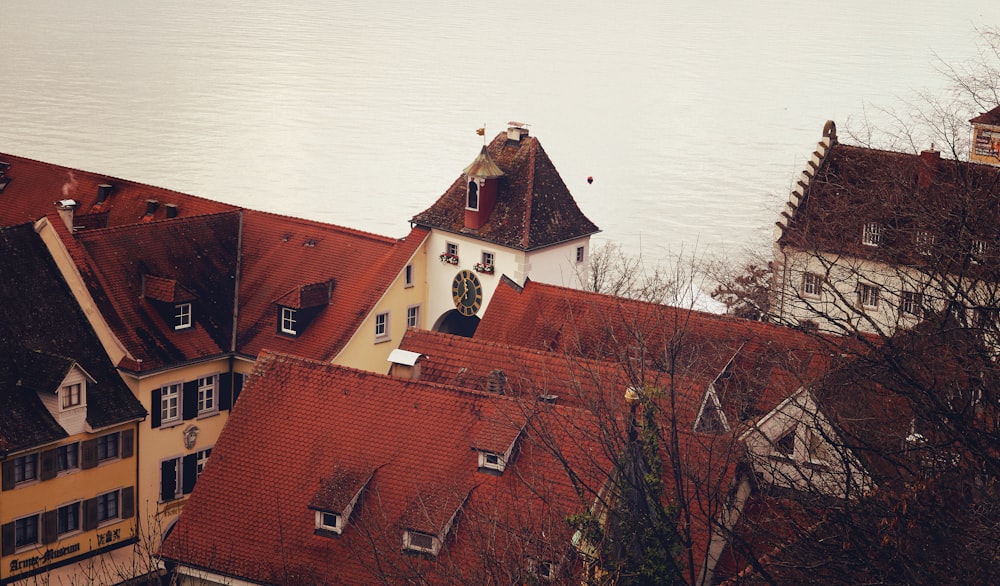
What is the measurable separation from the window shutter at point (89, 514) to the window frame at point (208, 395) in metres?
4.10

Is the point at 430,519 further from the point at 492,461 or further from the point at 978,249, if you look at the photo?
the point at 978,249

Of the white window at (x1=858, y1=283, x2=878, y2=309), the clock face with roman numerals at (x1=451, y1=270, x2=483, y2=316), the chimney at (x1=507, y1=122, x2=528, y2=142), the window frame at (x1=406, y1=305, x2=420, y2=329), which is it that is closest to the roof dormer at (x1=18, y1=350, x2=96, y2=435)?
the window frame at (x1=406, y1=305, x2=420, y2=329)

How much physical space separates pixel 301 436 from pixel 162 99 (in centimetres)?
7244

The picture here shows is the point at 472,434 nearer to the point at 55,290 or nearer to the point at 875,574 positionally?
the point at 875,574

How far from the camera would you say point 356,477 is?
27.9 meters

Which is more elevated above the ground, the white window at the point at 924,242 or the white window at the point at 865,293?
the white window at the point at 924,242

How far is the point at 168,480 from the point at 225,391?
2821 mm

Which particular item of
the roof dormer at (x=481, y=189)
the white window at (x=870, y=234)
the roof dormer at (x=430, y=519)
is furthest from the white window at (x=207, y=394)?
the white window at (x=870, y=234)

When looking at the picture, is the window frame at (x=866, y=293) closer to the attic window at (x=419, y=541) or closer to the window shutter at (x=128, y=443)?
the attic window at (x=419, y=541)

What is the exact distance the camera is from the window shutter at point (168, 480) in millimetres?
39031

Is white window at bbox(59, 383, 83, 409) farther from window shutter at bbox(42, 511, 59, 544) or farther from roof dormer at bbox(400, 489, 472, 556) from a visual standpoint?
roof dormer at bbox(400, 489, 472, 556)

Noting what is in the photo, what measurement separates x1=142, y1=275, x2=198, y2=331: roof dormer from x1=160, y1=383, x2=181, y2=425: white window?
62.1 inches

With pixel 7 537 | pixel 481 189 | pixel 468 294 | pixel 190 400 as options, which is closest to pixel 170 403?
pixel 190 400

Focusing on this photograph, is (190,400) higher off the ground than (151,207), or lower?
lower
